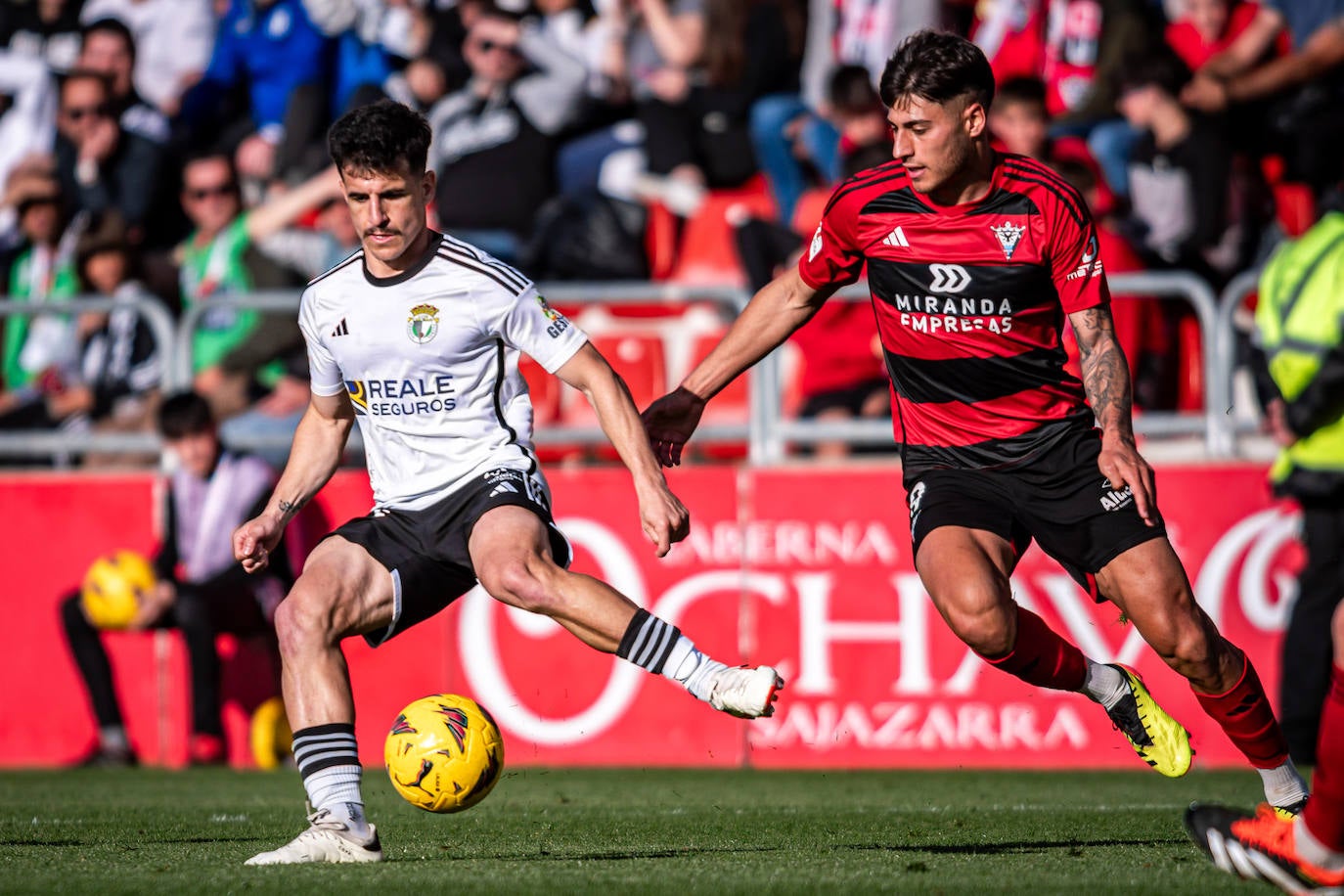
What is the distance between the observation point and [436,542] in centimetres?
667

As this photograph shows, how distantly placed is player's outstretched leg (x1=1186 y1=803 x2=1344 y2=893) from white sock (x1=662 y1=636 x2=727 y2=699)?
1.60 metres

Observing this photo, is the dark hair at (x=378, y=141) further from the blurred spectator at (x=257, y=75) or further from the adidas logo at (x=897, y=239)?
the blurred spectator at (x=257, y=75)

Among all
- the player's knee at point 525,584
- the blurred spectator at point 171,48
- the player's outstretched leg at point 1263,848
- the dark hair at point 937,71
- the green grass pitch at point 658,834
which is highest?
the blurred spectator at point 171,48

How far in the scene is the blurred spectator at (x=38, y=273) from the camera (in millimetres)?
12461

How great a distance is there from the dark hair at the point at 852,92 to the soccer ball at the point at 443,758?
6278 millimetres

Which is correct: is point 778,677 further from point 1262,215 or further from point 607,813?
point 1262,215

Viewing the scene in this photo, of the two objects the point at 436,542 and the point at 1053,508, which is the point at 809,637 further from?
the point at 436,542

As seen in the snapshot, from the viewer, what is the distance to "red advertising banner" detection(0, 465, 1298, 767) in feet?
34.6

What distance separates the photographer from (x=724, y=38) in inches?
540

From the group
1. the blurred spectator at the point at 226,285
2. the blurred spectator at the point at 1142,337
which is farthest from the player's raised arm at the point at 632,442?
the blurred spectator at the point at 226,285

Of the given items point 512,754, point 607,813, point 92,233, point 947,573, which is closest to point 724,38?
point 92,233

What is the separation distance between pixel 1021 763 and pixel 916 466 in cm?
421

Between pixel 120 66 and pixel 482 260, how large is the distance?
953 centimetres

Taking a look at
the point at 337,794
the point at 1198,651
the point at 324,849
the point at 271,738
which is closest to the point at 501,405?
the point at 337,794
